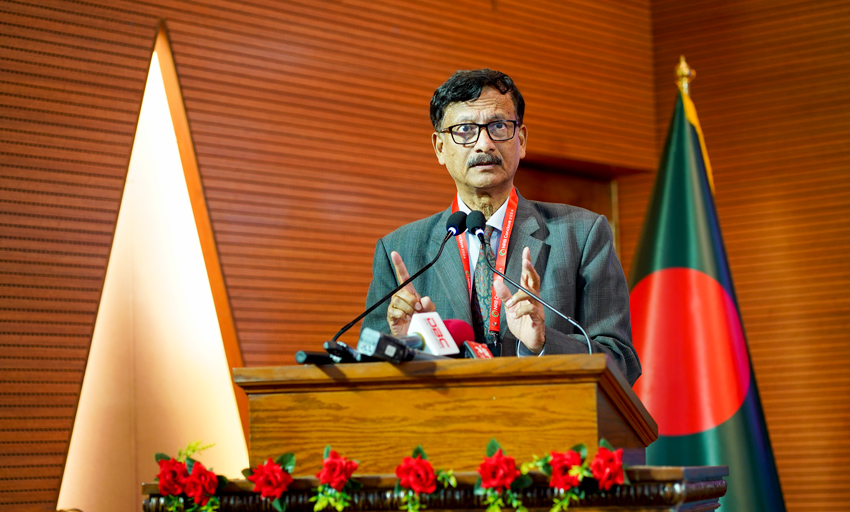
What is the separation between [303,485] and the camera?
139 cm

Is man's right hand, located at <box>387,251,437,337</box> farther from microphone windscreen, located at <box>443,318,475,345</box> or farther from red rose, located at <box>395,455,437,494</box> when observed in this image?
red rose, located at <box>395,455,437,494</box>

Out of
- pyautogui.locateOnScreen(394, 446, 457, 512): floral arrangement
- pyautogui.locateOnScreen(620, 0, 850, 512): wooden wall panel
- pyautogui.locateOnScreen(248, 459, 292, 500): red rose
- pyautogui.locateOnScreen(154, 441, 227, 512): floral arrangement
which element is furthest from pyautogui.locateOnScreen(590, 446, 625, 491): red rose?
pyautogui.locateOnScreen(620, 0, 850, 512): wooden wall panel

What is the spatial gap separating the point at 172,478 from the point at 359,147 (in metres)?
2.96

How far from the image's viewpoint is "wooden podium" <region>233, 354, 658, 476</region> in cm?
136

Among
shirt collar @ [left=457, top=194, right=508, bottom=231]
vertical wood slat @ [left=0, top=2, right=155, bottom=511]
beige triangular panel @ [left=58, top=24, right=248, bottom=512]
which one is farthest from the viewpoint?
beige triangular panel @ [left=58, top=24, right=248, bottom=512]

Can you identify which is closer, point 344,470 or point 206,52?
point 344,470

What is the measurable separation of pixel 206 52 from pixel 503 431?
302 centimetres

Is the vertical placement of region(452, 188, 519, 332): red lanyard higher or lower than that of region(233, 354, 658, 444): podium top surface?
higher

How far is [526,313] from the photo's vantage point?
1614 mm

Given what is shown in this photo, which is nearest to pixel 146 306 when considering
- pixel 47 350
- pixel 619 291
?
pixel 47 350

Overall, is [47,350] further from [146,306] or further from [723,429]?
[723,429]

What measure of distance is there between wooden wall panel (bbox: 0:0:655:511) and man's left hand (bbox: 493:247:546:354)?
233 cm

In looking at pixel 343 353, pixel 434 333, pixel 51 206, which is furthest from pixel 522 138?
pixel 51 206

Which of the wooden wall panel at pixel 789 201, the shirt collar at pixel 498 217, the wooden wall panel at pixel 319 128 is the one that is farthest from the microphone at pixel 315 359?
the wooden wall panel at pixel 789 201
